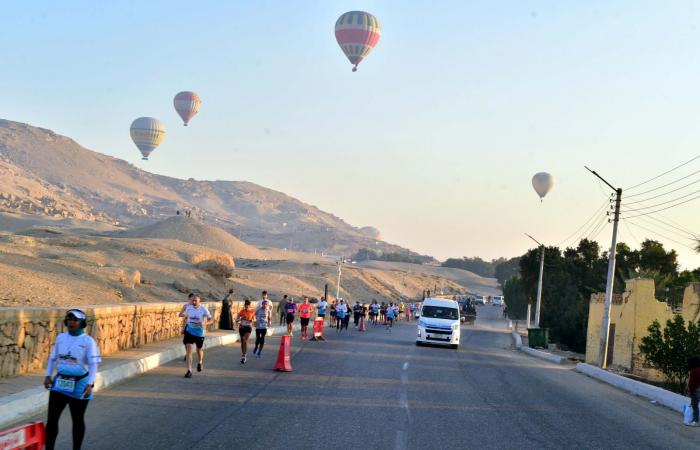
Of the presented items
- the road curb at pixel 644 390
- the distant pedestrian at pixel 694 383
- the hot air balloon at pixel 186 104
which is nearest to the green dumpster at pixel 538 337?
the road curb at pixel 644 390

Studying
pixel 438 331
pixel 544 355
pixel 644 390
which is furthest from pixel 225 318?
pixel 644 390

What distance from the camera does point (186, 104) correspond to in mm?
124500

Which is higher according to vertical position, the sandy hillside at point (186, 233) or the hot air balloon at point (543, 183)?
the hot air balloon at point (543, 183)

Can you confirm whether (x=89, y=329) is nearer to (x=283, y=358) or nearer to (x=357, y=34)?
(x=283, y=358)

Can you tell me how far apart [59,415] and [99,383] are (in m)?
6.78

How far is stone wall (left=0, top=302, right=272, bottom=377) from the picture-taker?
1414cm

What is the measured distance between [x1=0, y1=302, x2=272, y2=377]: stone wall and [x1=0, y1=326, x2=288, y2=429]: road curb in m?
0.93

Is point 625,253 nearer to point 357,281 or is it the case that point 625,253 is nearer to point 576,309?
point 576,309

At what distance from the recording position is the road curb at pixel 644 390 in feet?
64.7

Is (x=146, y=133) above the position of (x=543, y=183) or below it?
Result: above

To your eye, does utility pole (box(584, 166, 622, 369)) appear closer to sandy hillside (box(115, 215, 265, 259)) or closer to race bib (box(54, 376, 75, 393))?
race bib (box(54, 376, 75, 393))

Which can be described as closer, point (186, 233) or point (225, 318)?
point (225, 318)

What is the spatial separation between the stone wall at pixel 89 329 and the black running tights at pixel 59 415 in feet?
17.7

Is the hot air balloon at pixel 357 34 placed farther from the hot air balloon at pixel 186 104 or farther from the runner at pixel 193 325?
the runner at pixel 193 325
